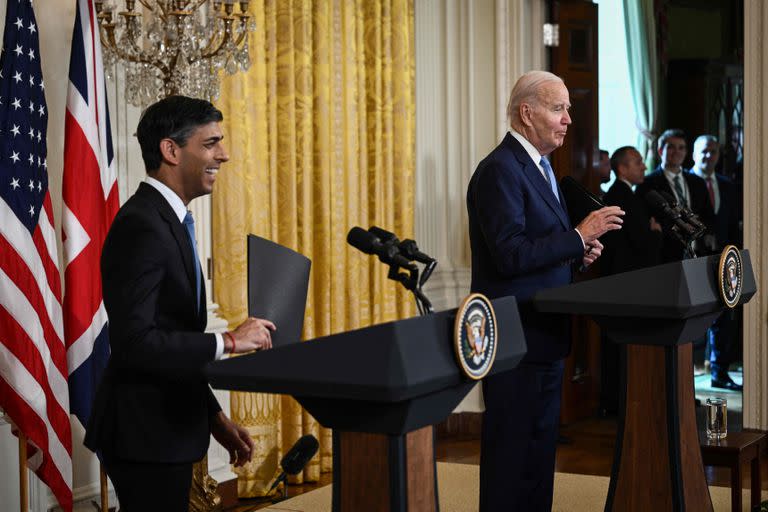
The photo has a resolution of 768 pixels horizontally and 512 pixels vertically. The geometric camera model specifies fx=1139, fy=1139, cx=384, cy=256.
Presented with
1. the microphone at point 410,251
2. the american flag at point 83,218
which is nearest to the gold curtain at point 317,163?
the american flag at point 83,218

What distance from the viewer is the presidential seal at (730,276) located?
334 cm

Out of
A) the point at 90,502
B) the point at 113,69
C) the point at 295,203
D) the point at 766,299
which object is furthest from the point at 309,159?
the point at 766,299

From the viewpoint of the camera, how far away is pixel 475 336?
228 centimetres

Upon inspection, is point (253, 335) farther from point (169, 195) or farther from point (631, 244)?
point (631, 244)

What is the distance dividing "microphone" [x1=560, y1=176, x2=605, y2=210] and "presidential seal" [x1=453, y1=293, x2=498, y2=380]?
4.61ft

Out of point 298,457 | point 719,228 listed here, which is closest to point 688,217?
point 298,457

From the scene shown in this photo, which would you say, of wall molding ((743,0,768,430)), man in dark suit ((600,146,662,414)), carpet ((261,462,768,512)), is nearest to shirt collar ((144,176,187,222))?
carpet ((261,462,768,512))

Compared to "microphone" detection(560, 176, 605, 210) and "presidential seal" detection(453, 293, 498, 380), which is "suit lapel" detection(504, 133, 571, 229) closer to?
"microphone" detection(560, 176, 605, 210)

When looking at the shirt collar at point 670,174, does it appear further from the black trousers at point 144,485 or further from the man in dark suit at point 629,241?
the black trousers at point 144,485

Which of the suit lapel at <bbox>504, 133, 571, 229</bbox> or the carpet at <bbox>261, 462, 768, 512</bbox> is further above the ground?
the suit lapel at <bbox>504, 133, 571, 229</bbox>

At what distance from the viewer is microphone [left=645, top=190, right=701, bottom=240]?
11.4ft

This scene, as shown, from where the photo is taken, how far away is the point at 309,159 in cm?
546

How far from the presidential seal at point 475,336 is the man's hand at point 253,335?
0.43 metres

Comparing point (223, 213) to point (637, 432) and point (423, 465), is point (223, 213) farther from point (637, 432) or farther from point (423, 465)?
point (423, 465)
